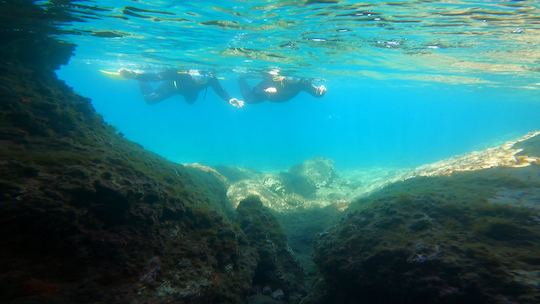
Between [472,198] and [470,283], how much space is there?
3.05 m

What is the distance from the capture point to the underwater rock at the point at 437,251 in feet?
13.7

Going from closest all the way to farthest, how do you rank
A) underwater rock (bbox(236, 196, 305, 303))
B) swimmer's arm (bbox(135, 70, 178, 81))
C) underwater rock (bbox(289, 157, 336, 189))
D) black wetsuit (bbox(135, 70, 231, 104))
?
underwater rock (bbox(236, 196, 305, 303))
swimmer's arm (bbox(135, 70, 178, 81))
black wetsuit (bbox(135, 70, 231, 104))
underwater rock (bbox(289, 157, 336, 189))

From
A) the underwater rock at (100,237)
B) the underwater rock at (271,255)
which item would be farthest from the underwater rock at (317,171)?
the underwater rock at (100,237)

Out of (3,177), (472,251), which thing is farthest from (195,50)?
(472,251)

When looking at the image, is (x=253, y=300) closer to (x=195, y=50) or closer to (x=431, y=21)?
(x=431, y=21)

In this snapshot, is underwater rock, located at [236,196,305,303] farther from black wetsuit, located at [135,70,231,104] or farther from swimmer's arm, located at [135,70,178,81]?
swimmer's arm, located at [135,70,178,81]

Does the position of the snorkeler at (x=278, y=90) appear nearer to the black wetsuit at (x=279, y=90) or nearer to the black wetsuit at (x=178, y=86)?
the black wetsuit at (x=279, y=90)

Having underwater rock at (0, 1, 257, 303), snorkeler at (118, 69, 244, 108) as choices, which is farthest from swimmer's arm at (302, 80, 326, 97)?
underwater rock at (0, 1, 257, 303)

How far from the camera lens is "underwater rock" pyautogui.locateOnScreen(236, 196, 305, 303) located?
7466mm

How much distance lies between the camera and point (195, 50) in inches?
882

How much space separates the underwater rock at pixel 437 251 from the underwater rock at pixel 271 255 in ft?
3.06

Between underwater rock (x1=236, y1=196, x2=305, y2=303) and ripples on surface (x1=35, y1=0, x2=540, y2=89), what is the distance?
29.2 ft

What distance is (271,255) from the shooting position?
7.86 meters

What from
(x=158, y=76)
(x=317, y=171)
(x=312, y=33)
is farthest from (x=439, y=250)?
(x=158, y=76)
